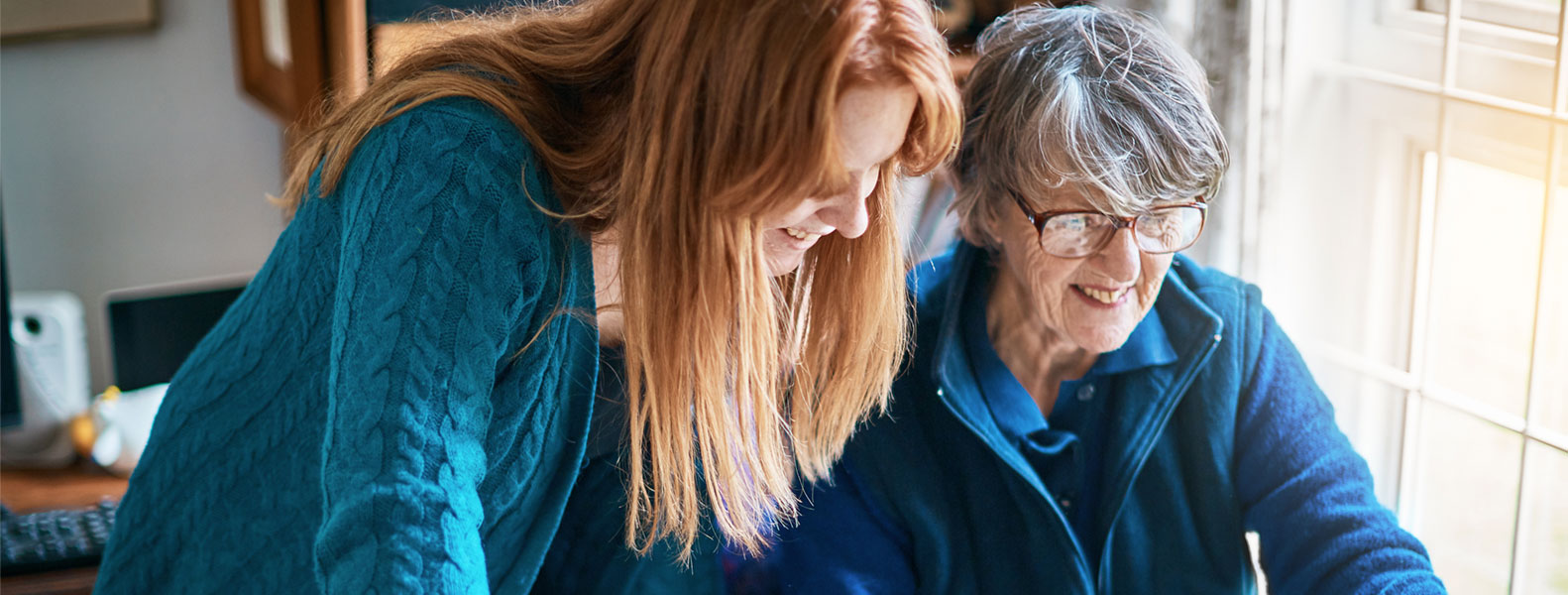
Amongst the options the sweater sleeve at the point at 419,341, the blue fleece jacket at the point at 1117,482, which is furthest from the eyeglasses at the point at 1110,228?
the sweater sleeve at the point at 419,341

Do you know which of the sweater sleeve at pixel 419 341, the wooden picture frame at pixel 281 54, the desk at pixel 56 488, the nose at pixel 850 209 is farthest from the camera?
the desk at pixel 56 488

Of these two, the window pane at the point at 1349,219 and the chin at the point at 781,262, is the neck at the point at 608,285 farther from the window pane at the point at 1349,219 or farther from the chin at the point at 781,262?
the window pane at the point at 1349,219

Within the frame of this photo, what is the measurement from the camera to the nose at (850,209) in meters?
0.92

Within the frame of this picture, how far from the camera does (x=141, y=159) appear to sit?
2.33m

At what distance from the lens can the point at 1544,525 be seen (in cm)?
147

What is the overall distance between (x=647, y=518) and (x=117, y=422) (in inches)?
56.1

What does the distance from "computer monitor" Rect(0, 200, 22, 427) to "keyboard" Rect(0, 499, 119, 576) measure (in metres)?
0.20

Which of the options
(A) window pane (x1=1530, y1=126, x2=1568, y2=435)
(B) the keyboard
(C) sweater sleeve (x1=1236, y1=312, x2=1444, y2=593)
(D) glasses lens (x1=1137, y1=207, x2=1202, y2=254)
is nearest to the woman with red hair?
(D) glasses lens (x1=1137, y1=207, x2=1202, y2=254)

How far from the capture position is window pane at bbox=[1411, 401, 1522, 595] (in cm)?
153

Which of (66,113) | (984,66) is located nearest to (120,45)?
(66,113)

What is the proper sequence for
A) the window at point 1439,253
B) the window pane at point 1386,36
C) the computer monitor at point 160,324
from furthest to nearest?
the computer monitor at point 160,324
the window pane at point 1386,36
the window at point 1439,253

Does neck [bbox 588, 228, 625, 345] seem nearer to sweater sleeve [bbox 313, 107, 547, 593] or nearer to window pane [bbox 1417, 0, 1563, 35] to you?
sweater sleeve [bbox 313, 107, 547, 593]

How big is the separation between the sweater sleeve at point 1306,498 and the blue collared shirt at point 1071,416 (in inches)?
4.3

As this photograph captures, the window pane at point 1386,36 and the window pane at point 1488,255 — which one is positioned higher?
the window pane at point 1386,36
